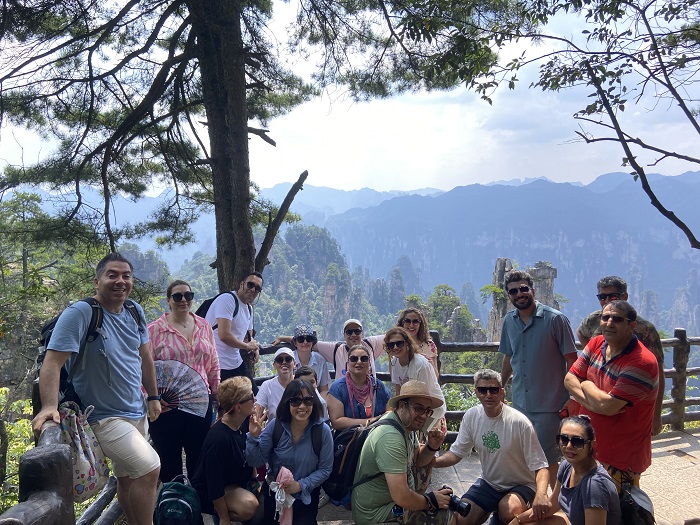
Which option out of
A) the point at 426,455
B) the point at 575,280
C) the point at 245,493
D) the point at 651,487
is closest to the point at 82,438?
the point at 245,493

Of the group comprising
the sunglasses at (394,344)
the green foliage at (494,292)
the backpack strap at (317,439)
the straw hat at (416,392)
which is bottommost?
the green foliage at (494,292)

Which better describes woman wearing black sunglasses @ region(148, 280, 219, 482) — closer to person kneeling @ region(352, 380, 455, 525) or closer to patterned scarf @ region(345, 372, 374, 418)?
patterned scarf @ region(345, 372, 374, 418)

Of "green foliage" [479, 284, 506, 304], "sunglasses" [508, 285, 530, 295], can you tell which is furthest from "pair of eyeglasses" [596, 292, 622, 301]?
"green foliage" [479, 284, 506, 304]

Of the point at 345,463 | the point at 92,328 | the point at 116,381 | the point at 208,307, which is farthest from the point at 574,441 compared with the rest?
the point at 208,307

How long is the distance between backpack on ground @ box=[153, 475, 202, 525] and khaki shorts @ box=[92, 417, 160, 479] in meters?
0.36

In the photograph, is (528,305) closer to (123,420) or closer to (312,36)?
(123,420)

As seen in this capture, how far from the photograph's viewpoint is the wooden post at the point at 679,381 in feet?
17.4

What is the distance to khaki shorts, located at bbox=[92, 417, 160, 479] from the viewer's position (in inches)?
92.4

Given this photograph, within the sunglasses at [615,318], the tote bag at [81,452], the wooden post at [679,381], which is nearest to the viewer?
the tote bag at [81,452]

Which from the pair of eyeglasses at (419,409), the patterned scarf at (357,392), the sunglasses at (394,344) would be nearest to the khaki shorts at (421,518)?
the pair of eyeglasses at (419,409)

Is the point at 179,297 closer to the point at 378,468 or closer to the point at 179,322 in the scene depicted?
the point at 179,322

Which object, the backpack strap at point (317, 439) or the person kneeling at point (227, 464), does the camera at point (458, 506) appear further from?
the person kneeling at point (227, 464)

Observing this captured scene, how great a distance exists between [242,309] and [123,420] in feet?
5.58

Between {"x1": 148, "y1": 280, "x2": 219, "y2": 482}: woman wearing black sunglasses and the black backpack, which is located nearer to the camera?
{"x1": 148, "y1": 280, "x2": 219, "y2": 482}: woman wearing black sunglasses
